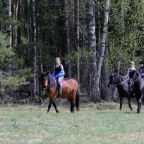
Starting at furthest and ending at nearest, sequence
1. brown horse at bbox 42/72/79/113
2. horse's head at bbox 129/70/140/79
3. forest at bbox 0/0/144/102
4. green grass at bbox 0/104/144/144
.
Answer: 1. forest at bbox 0/0/144/102
2. horse's head at bbox 129/70/140/79
3. brown horse at bbox 42/72/79/113
4. green grass at bbox 0/104/144/144

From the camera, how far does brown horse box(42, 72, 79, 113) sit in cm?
2364

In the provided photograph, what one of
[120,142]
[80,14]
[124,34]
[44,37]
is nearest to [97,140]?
[120,142]

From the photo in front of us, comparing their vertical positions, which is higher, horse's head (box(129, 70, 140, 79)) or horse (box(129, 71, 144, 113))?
horse's head (box(129, 70, 140, 79))

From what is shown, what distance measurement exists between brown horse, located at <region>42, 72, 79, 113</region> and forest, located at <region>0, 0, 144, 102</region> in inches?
179

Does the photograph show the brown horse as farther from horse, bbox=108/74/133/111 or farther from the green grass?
the green grass

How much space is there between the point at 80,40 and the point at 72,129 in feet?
79.5

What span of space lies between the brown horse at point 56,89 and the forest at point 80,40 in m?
4.55

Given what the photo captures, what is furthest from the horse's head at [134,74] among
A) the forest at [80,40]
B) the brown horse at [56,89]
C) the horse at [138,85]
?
the forest at [80,40]

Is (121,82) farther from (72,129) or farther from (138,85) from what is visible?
(72,129)

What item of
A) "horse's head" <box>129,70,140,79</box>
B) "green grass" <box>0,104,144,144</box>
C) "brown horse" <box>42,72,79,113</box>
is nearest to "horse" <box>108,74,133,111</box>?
"horse's head" <box>129,70,140,79</box>

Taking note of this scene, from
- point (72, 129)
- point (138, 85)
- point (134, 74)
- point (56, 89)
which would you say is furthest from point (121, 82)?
point (72, 129)

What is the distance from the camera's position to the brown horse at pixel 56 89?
2364 centimetres

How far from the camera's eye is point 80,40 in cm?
4081

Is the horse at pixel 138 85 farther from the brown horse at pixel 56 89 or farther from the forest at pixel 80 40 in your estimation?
the forest at pixel 80 40
